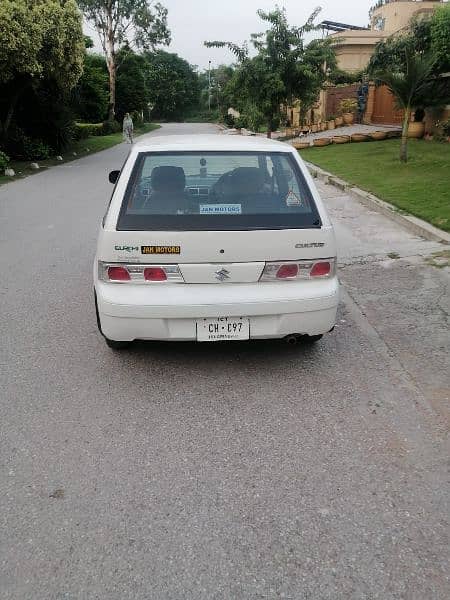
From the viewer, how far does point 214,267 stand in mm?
3658

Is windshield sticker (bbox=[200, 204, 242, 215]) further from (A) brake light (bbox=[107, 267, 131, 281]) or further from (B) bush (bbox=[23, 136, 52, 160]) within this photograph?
(B) bush (bbox=[23, 136, 52, 160])

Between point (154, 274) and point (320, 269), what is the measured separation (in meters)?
1.17

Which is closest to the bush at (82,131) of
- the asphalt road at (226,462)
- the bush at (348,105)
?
the bush at (348,105)

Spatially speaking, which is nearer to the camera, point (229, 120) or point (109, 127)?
point (109, 127)

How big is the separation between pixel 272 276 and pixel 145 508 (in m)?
1.78

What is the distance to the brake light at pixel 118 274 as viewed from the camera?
12.1ft

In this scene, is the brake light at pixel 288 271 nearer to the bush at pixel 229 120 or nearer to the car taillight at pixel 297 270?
the car taillight at pixel 297 270

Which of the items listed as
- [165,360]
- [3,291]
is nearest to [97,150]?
[3,291]

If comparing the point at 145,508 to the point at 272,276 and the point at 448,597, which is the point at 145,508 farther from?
the point at 272,276

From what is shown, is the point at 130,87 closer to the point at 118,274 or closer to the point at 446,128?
the point at 446,128

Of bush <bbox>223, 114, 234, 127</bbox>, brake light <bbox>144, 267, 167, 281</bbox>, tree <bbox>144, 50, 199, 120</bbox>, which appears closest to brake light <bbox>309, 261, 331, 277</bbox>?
brake light <bbox>144, 267, 167, 281</bbox>

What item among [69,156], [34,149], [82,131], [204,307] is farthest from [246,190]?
[82,131]

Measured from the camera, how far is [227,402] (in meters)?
3.61

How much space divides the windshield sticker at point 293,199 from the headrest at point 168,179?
0.81 m
